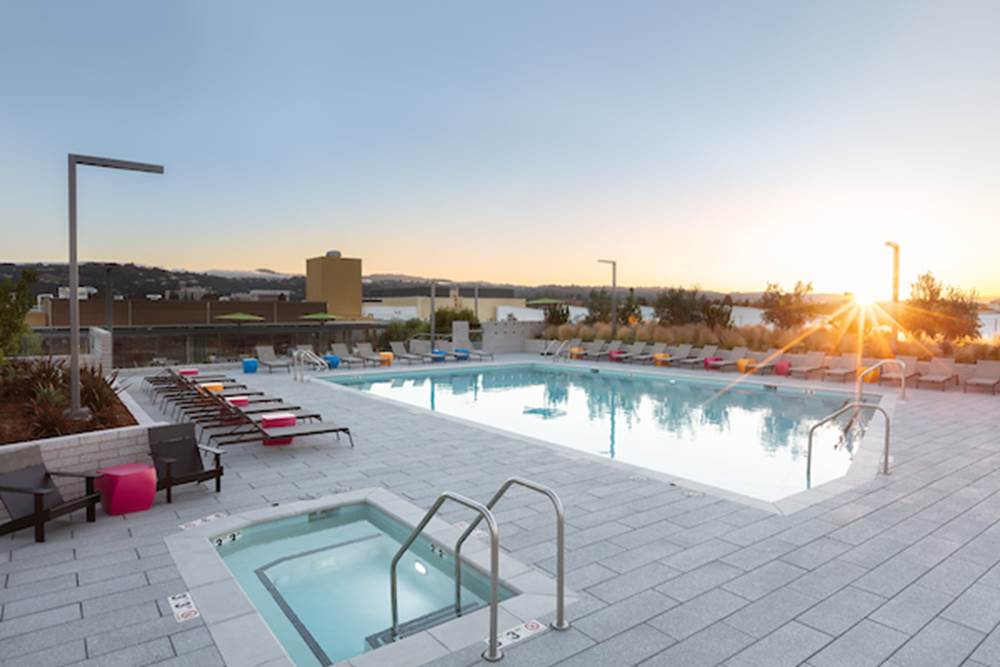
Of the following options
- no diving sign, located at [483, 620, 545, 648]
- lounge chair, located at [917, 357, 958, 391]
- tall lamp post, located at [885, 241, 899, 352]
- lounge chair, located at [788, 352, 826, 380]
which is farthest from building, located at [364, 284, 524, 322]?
no diving sign, located at [483, 620, 545, 648]

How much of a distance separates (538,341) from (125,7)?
16.0 meters

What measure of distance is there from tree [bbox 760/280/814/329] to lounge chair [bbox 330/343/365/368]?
51.4 feet

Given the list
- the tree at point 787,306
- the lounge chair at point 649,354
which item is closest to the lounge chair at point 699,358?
the lounge chair at point 649,354

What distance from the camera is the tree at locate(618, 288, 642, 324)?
1026 inches

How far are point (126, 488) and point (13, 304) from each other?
19.3 ft

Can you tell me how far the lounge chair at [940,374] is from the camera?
44.5 ft

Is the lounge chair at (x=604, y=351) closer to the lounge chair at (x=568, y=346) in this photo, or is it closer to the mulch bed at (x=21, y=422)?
the lounge chair at (x=568, y=346)

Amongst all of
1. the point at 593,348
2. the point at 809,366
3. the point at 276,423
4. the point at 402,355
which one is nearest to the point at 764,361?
the point at 809,366

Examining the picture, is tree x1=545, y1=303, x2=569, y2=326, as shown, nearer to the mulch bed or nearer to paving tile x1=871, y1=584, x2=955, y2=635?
the mulch bed

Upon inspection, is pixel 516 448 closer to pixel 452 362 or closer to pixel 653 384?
pixel 653 384

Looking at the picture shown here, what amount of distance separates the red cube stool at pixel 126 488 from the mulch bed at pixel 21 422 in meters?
1.31

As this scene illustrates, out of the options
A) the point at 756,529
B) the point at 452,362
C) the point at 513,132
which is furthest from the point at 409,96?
the point at 756,529

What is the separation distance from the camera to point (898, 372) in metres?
14.5

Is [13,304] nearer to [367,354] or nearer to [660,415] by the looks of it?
[367,354]
